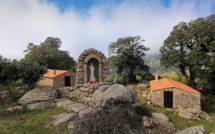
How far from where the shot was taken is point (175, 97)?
1853 cm

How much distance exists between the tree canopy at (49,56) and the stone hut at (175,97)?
22480 millimetres

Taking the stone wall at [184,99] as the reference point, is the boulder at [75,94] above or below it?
above

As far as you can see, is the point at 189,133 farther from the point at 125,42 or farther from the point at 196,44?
the point at 125,42

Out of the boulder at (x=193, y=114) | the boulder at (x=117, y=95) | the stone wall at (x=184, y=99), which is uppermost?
the boulder at (x=117, y=95)

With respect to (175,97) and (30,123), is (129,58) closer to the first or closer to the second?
(175,97)

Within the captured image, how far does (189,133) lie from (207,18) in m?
23.5

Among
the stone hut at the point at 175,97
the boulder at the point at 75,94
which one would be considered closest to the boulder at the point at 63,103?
the boulder at the point at 75,94

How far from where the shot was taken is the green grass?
7055 millimetres

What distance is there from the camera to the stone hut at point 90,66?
476 inches

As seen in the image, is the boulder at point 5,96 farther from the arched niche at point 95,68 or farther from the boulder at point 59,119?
the arched niche at point 95,68

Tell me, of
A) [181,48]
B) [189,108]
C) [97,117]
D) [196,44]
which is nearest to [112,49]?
[181,48]

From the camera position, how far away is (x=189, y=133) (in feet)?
20.1

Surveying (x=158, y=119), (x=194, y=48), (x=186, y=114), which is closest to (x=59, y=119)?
(x=158, y=119)

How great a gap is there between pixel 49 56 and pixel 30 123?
26.1 metres
